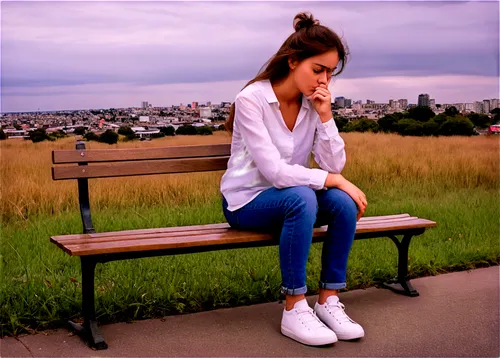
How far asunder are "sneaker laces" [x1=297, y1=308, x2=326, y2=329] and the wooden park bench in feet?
1.34

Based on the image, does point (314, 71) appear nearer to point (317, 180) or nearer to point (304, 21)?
point (304, 21)

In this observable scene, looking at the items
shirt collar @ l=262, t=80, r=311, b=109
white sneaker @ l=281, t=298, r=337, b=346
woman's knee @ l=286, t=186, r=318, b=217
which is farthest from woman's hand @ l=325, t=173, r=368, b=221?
white sneaker @ l=281, t=298, r=337, b=346

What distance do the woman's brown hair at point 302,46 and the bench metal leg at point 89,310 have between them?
1.18m

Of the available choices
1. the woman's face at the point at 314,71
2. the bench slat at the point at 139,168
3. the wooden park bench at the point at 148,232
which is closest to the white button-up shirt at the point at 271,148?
the woman's face at the point at 314,71

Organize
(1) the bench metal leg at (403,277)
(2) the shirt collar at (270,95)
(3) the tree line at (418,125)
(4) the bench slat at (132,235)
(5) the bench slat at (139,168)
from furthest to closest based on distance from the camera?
1. (3) the tree line at (418,125)
2. (1) the bench metal leg at (403,277)
3. (5) the bench slat at (139,168)
4. (2) the shirt collar at (270,95)
5. (4) the bench slat at (132,235)

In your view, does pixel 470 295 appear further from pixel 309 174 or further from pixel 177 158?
pixel 177 158

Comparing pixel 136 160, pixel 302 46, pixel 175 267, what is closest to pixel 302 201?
pixel 302 46

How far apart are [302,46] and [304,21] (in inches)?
6.7

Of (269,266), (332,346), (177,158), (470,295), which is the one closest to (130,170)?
(177,158)

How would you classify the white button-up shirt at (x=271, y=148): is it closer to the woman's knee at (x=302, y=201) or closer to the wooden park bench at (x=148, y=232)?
the woman's knee at (x=302, y=201)

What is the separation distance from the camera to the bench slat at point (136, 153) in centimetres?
412

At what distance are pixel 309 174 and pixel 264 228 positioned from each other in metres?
0.37

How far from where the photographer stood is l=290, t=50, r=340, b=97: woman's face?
12.6 ft

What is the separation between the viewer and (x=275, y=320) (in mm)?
3951
